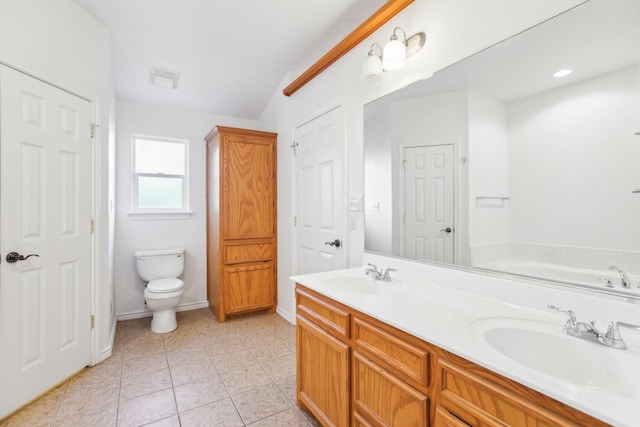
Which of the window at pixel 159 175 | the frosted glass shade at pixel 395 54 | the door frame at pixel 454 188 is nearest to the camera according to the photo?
the door frame at pixel 454 188

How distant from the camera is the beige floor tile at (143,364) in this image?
7.30 ft

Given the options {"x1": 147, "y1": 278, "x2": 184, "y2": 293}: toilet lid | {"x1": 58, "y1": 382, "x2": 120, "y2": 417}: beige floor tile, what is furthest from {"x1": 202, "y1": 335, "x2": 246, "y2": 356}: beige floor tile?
{"x1": 58, "y1": 382, "x2": 120, "y2": 417}: beige floor tile

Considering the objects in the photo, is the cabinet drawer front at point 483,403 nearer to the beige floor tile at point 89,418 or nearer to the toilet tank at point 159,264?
the beige floor tile at point 89,418

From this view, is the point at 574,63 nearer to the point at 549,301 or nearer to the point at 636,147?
the point at 636,147

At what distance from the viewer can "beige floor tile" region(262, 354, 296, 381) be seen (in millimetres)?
2191

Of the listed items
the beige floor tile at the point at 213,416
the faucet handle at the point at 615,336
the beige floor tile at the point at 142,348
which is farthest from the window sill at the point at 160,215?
the faucet handle at the point at 615,336

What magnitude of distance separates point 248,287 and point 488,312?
2.62 metres

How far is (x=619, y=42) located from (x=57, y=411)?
3.23 meters

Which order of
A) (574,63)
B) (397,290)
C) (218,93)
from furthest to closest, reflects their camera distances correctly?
1. (218,93)
2. (397,290)
3. (574,63)

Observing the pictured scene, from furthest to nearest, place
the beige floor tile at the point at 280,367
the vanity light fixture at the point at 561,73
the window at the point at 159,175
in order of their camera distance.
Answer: the window at the point at 159,175 < the beige floor tile at the point at 280,367 < the vanity light fixture at the point at 561,73

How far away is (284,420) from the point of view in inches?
67.6

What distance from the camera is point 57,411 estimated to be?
70.1 inches

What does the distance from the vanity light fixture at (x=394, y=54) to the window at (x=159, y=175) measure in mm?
2587

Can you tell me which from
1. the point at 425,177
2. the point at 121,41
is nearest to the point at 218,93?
the point at 121,41
